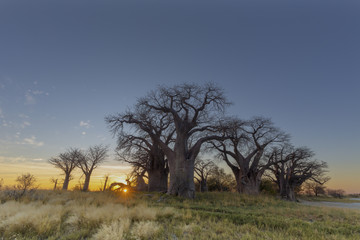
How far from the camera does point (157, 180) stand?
20.9 meters

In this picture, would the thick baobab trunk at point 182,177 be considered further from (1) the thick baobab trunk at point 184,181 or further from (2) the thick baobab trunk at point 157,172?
(2) the thick baobab trunk at point 157,172

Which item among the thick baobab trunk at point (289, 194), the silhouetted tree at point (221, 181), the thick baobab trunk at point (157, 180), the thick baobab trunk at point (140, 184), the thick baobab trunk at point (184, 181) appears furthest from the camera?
the silhouetted tree at point (221, 181)

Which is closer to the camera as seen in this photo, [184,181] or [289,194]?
[184,181]

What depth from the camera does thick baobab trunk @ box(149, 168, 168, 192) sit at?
2058 centimetres

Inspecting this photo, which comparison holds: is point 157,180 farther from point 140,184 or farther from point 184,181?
point 184,181

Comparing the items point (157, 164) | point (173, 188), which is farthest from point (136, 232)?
point (157, 164)

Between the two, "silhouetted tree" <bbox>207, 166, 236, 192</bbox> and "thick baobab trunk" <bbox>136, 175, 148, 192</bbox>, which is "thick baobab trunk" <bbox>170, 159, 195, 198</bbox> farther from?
"silhouetted tree" <bbox>207, 166, 236, 192</bbox>

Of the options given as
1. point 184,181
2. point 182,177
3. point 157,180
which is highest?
point 182,177

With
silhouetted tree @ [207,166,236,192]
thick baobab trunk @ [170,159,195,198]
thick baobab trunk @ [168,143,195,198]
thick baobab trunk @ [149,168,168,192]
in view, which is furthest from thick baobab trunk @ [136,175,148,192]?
silhouetted tree @ [207,166,236,192]

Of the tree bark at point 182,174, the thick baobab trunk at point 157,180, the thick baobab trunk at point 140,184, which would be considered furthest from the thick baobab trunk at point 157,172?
the tree bark at point 182,174

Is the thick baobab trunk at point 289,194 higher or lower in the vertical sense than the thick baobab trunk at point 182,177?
lower

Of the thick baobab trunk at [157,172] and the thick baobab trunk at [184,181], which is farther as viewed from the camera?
the thick baobab trunk at [157,172]

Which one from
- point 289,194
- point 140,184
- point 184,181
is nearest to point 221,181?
point 289,194

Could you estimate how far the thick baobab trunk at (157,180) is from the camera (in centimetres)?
2058
